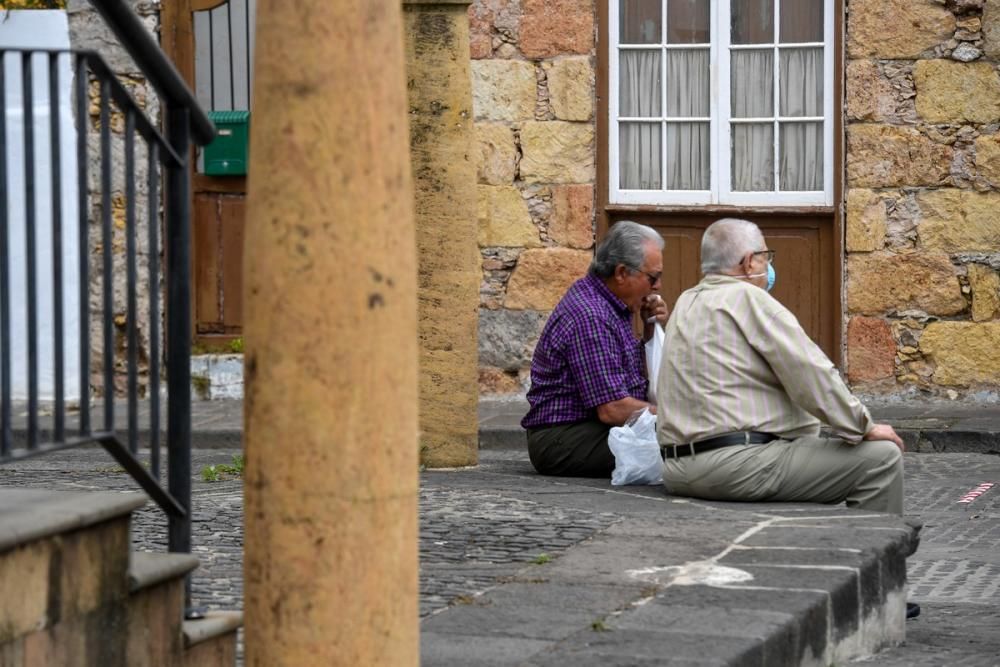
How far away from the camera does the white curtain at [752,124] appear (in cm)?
1268

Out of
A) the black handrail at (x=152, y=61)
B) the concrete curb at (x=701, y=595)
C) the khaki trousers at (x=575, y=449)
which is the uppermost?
the black handrail at (x=152, y=61)

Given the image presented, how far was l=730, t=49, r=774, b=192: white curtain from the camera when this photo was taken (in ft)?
41.6

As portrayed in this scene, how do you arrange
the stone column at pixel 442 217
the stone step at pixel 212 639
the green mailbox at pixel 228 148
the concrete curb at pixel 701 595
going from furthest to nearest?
1. the green mailbox at pixel 228 148
2. the stone column at pixel 442 217
3. the concrete curb at pixel 701 595
4. the stone step at pixel 212 639

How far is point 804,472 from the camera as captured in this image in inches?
256

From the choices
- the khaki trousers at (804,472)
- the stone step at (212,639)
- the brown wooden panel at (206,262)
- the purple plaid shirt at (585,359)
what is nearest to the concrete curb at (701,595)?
the khaki trousers at (804,472)

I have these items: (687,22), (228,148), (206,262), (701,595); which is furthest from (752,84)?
(701,595)

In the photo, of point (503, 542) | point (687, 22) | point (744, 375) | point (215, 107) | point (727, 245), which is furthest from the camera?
point (215, 107)

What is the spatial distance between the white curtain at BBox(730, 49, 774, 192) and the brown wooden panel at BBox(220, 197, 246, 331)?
363 centimetres

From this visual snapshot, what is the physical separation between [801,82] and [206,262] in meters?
4.52

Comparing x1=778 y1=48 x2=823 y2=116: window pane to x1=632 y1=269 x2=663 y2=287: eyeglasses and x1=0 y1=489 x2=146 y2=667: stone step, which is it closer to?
x1=632 y1=269 x2=663 y2=287: eyeglasses

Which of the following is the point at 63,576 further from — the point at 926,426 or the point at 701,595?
the point at 926,426

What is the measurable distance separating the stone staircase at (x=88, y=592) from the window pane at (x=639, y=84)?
9172 millimetres

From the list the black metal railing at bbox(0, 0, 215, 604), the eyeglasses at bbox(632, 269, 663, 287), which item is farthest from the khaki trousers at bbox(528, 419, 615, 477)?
the black metal railing at bbox(0, 0, 215, 604)

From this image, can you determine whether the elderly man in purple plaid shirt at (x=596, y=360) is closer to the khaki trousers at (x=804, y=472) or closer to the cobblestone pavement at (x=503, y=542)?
the cobblestone pavement at (x=503, y=542)
